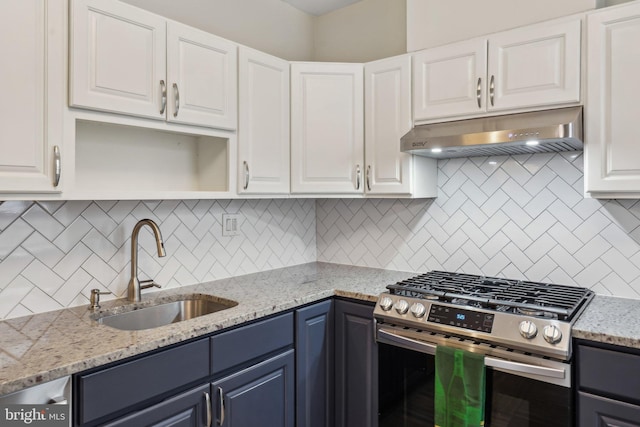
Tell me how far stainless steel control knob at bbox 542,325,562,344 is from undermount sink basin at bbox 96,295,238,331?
4.16 ft

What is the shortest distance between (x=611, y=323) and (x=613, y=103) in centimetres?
88

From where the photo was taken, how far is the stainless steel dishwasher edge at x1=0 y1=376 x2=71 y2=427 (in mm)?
1139

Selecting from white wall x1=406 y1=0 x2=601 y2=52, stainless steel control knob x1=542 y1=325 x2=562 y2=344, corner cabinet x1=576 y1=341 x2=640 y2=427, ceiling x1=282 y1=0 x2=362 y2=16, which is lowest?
corner cabinet x1=576 y1=341 x2=640 y2=427

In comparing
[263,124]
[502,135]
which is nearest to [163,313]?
[263,124]

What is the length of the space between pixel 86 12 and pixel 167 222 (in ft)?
3.31

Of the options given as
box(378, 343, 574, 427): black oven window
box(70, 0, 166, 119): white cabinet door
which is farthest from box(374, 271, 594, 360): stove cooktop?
box(70, 0, 166, 119): white cabinet door

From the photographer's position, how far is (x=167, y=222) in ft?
7.18

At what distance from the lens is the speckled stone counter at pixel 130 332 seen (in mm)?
1228

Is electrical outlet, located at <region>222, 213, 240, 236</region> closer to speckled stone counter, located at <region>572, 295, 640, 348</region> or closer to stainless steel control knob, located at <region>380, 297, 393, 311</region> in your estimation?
stainless steel control knob, located at <region>380, 297, 393, 311</region>

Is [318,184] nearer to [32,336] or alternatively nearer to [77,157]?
[77,157]

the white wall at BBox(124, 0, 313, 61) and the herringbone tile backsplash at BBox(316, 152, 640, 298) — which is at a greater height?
the white wall at BBox(124, 0, 313, 61)

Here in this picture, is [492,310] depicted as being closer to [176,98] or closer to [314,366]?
[314,366]

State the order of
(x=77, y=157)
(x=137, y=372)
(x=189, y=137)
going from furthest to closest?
1. (x=189, y=137)
2. (x=77, y=157)
3. (x=137, y=372)

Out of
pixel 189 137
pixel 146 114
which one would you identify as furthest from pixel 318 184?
pixel 146 114
